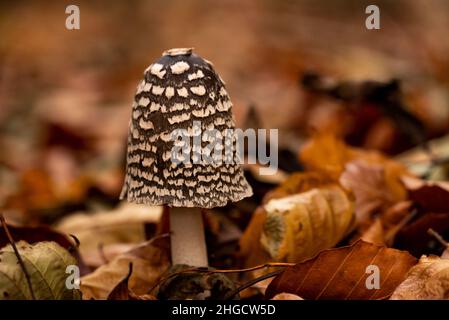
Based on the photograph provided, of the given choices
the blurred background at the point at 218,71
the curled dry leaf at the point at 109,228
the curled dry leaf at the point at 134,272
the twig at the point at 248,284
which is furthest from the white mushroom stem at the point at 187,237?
the blurred background at the point at 218,71

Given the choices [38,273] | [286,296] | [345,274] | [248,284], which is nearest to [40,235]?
[38,273]

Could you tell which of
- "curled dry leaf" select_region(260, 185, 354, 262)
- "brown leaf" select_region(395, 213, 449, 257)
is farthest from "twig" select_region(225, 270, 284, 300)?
"brown leaf" select_region(395, 213, 449, 257)

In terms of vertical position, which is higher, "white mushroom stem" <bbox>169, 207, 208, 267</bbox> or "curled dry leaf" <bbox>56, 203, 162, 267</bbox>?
"white mushroom stem" <bbox>169, 207, 208, 267</bbox>

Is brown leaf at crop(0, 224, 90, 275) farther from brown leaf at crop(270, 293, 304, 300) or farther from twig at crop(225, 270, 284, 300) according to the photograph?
brown leaf at crop(270, 293, 304, 300)

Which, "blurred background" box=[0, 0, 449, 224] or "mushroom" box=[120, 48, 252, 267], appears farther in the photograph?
"blurred background" box=[0, 0, 449, 224]

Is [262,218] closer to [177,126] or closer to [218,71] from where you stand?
[177,126]
